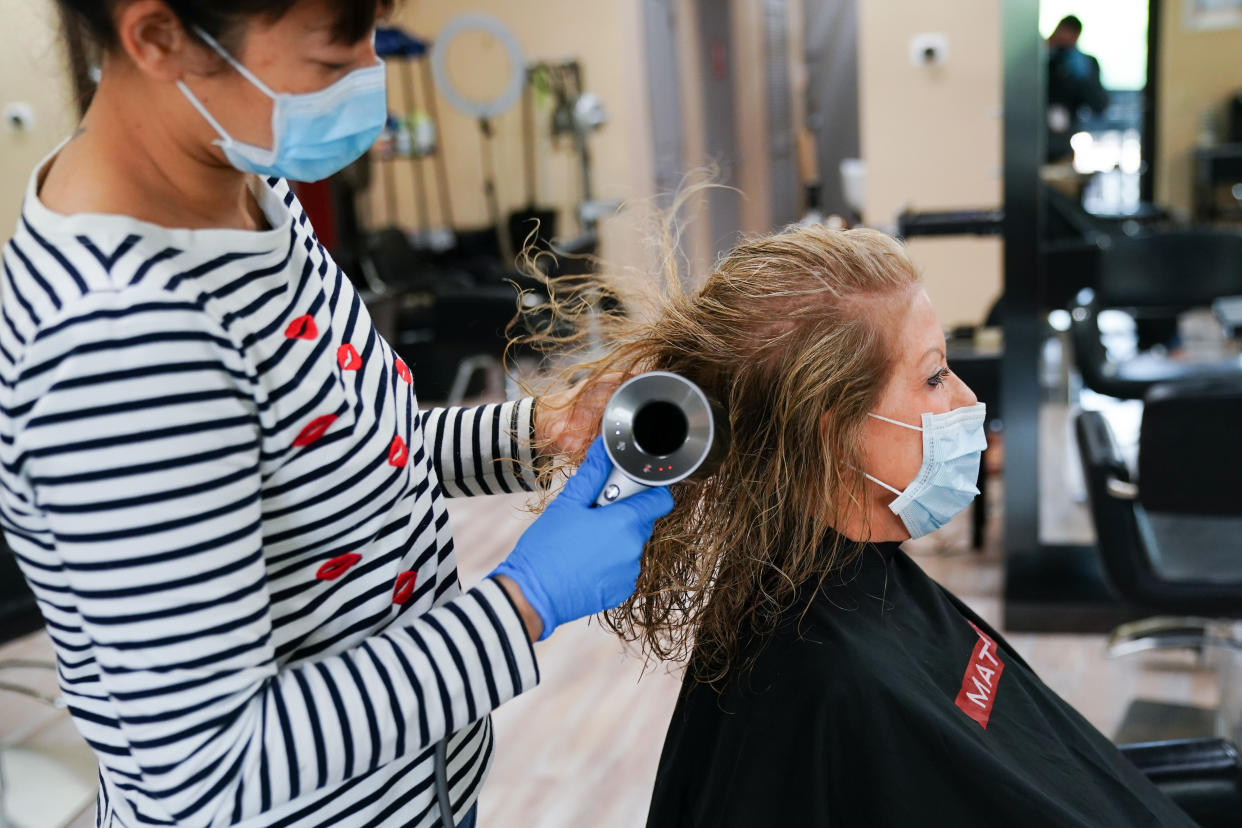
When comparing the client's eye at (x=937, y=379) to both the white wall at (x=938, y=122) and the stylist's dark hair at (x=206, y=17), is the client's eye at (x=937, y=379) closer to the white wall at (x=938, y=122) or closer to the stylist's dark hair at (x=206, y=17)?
the stylist's dark hair at (x=206, y=17)

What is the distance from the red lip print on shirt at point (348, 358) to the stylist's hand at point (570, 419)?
0.96 feet

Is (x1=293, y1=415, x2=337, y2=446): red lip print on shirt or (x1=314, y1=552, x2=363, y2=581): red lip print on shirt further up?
(x1=293, y1=415, x2=337, y2=446): red lip print on shirt

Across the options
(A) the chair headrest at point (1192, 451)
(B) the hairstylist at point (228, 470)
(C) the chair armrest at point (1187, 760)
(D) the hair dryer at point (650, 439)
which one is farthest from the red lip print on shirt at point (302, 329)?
(A) the chair headrest at point (1192, 451)

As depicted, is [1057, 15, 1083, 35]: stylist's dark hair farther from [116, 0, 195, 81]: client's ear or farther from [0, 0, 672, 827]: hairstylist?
[116, 0, 195, 81]: client's ear

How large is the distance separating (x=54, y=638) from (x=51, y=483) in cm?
19

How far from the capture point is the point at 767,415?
1.08 meters

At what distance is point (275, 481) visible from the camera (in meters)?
0.72

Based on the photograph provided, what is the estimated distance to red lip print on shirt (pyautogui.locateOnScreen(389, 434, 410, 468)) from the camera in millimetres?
816

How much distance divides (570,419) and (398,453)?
289 millimetres

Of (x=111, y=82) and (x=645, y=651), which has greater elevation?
(x=111, y=82)

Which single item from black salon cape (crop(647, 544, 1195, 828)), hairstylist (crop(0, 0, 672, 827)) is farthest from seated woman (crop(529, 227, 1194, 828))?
hairstylist (crop(0, 0, 672, 827))

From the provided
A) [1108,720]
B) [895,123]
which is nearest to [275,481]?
[1108,720]

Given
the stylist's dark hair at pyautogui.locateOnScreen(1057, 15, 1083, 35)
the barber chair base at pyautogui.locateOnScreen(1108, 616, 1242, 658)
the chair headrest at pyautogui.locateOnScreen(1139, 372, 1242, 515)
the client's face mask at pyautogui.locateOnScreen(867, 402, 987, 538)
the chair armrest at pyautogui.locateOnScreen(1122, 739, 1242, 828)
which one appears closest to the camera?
the client's face mask at pyautogui.locateOnScreen(867, 402, 987, 538)

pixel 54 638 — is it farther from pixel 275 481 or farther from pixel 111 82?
pixel 111 82
